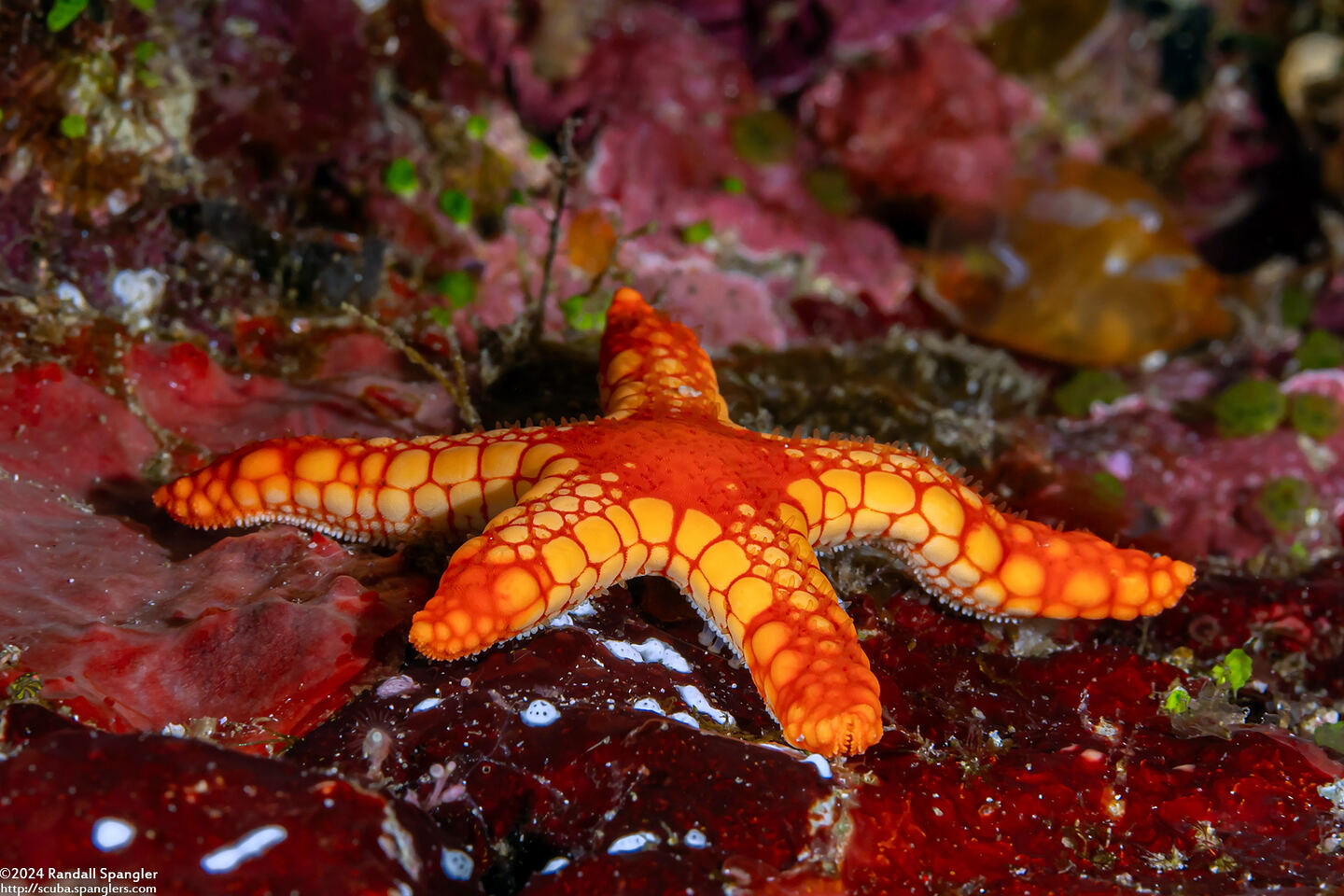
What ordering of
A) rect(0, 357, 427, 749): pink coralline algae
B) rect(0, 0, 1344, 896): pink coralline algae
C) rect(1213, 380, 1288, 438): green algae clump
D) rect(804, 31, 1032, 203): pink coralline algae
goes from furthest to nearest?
rect(804, 31, 1032, 203): pink coralline algae → rect(1213, 380, 1288, 438): green algae clump → rect(0, 357, 427, 749): pink coralline algae → rect(0, 0, 1344, 896): pink coralline algae

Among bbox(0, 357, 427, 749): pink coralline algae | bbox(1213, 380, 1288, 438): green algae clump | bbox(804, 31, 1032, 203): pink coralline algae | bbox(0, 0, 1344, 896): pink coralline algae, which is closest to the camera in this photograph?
bbox(0, 0, 1344, 896): pink coralline algae

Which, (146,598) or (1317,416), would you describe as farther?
(1317,416)

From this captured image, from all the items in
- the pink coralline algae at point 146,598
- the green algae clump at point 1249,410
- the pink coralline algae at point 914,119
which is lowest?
the pink coralline algae at point 146,598

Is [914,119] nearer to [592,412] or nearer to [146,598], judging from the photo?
[592,412]

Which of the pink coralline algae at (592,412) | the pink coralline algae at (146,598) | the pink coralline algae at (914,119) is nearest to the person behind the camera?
the pink coralline algae at (592,412)

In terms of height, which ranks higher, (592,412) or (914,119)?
(914,119)

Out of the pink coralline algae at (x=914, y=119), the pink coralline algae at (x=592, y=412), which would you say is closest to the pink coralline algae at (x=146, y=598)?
the pink coralline algae at (x=592, y=412)

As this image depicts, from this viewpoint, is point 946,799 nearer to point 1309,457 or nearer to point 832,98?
point 1309,457

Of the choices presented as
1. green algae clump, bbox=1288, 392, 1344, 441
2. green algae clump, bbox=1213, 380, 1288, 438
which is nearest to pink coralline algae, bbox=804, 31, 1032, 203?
green algae clump, bbox=1213, 380, 1288, 438

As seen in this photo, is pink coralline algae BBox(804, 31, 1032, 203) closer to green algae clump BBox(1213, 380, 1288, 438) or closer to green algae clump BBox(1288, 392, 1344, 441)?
green algae clump BBox(1213, 380, 1288, 438)

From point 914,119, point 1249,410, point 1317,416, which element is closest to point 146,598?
point 914,119

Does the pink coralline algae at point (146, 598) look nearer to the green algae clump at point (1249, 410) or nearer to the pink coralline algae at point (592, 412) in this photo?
the pink coralline algae at point (592, 412)
